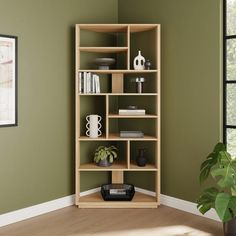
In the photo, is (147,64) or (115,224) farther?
(147,64)

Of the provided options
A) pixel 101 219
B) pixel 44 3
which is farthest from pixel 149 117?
pixel 44 3

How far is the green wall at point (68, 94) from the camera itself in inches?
125

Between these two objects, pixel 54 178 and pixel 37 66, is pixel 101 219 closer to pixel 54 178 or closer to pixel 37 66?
pixel 54 178

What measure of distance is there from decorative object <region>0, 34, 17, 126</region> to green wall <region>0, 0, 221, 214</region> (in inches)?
2.8

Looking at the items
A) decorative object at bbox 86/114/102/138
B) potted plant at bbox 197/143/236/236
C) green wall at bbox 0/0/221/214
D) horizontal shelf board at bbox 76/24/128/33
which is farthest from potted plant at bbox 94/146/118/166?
horizontal shelf board at bbox 76/24/128/33

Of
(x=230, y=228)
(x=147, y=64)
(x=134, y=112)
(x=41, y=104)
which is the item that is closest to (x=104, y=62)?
(x=147, y=64)

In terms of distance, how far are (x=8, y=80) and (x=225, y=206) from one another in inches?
A: 84.7

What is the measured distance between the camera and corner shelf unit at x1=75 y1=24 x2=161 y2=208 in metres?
3.53

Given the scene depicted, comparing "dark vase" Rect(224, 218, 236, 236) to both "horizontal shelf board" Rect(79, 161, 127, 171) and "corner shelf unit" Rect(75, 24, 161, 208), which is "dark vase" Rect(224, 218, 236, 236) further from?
"horizontal shelf board" Rect(79, 161, 127, 171)

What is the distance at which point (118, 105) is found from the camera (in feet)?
13.6

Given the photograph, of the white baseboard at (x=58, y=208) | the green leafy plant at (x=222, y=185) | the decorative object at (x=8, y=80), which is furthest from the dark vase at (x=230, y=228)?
the decorative object at (x=8, y=80)

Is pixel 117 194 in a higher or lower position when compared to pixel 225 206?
lower

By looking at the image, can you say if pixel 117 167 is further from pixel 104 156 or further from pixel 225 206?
pixel 225 206

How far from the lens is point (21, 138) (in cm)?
324
